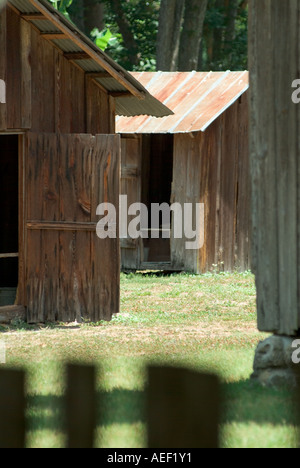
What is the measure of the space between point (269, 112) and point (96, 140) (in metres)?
5.35

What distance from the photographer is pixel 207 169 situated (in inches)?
727

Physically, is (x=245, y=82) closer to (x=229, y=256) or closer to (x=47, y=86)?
(x=229, y=256)

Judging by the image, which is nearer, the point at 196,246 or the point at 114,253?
the point at 114,253

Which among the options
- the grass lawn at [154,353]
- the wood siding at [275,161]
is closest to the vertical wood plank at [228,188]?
the grass lawn at [154,353]

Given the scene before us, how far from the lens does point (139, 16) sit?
3509 cm

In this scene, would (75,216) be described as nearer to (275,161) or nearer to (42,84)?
(42,84)

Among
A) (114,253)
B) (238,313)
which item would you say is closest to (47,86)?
(114,253)

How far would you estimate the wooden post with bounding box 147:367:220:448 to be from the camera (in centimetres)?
373

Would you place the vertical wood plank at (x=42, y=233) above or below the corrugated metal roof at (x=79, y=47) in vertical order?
below

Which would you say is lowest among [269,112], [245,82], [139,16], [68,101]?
[269,112]

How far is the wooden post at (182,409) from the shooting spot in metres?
3.73

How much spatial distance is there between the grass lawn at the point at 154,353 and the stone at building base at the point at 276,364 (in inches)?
6.0

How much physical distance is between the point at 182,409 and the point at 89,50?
770 cm

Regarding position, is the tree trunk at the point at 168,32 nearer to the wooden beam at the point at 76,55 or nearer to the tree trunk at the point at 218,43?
the tree trunk at the point at 218,43
